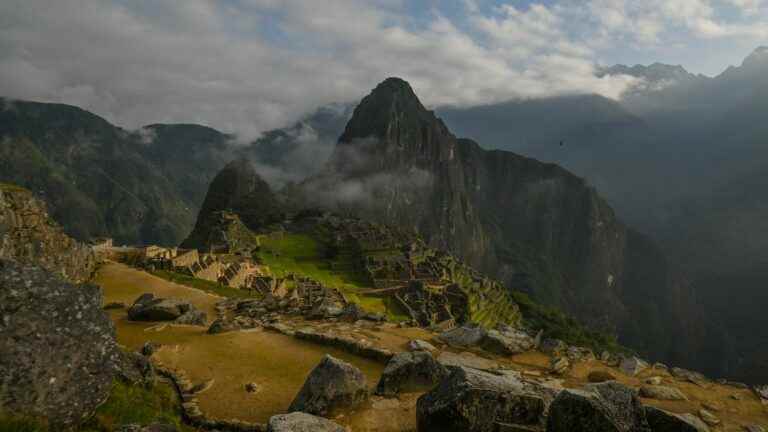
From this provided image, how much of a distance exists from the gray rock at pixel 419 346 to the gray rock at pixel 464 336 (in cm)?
97

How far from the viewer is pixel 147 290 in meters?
23.6

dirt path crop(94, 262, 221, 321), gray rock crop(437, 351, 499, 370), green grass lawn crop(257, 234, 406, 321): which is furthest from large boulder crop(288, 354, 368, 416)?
green grass lawn crop(257, 234, 406, 321)

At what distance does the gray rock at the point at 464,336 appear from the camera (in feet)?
48.8

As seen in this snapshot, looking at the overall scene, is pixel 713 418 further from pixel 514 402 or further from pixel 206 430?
pixel 206 430

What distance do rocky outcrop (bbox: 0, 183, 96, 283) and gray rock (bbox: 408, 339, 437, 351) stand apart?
583 inches

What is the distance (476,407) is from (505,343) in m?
8.13

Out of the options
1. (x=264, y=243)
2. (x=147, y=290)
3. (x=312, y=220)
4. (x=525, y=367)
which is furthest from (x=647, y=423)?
(x=312, y=220)

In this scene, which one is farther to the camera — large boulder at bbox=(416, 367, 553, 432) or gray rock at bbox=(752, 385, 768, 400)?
gray rock at bbox=(752, 385, 768, 400)

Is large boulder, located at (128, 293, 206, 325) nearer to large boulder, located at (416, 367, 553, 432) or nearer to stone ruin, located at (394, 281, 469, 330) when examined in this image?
large boulder, located at (416, 367, 553, 432)

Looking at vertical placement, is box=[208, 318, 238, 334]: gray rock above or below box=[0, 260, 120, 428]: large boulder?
below

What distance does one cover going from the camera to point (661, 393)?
37.9ft

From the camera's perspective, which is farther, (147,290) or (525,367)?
(147,290)

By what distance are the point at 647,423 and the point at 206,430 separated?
7.71 metres

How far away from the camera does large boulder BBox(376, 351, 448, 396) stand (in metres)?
9.61
